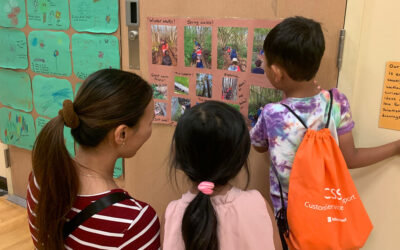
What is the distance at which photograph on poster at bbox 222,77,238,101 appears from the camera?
1.61 m

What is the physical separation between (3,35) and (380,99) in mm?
2422

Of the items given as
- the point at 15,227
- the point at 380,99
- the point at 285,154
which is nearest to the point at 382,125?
the point at 380,99

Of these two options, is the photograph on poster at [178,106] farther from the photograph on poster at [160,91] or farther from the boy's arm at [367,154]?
the boy's arm at [367,154]

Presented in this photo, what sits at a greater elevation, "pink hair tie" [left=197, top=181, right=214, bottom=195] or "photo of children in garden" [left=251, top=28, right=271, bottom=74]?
"photo of children in garden" [left=251, top=28, right=271, bottom=74]

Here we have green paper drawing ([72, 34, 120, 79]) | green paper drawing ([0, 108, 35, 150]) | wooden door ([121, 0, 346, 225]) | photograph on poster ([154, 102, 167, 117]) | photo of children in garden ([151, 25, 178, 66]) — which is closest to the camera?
wooden door ([121, 0, 346, 225])

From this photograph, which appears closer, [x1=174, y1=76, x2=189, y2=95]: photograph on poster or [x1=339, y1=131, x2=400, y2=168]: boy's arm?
[x1=339, y1=131, x2=400, y2=168]: boy's arm

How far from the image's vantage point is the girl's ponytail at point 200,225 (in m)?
0.94

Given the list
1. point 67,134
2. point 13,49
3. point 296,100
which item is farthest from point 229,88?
point 13,49

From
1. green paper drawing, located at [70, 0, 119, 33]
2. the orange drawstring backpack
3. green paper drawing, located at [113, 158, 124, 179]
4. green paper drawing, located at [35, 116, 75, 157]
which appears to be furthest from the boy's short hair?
green paper drawing, located at [35, 116, 75, 157]

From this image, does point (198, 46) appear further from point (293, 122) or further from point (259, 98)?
point (293, 122)

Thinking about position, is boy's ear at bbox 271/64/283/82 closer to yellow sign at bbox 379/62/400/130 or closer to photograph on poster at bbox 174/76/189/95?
yellow sign at bbox 379/62/400/130

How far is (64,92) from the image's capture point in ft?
7.48

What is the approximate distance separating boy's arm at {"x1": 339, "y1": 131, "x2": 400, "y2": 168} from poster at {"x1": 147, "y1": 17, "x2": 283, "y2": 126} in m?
0.38

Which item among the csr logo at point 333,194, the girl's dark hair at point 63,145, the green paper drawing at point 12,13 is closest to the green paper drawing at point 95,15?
the green paper drawing at point 12,13
